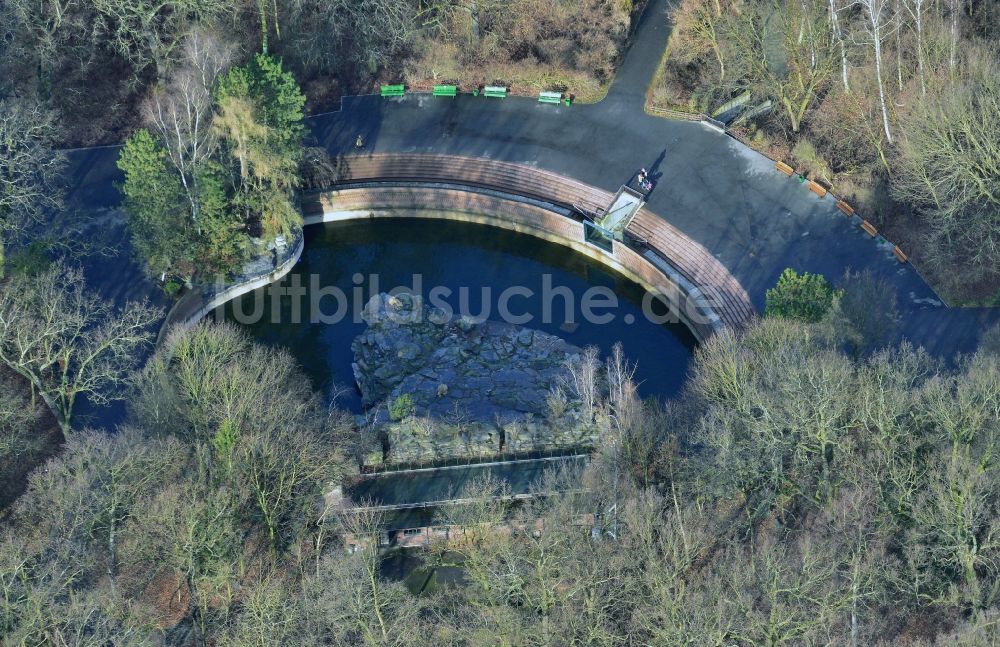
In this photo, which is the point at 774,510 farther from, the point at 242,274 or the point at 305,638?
the point at 242,274

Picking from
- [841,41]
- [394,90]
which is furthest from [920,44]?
[394,90]

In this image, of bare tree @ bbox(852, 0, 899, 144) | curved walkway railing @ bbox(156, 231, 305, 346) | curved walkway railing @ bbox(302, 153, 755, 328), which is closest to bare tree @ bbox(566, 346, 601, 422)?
curved walkway railing @ bbox(302, 153, 755, 328)

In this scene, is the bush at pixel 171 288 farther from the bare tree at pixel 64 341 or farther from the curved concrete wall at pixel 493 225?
the bare tree at pixel 64 341

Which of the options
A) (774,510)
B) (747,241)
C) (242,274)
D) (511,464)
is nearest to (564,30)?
(747,241)

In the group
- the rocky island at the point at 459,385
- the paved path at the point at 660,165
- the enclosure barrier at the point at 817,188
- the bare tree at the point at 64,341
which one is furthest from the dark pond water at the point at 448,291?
the enclosure barrier at the point at 817,188

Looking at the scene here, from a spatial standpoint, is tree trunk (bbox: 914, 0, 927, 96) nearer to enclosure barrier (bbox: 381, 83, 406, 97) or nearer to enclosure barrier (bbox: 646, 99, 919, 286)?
enclosure barrier (bbox: 646, 99, 919, 286)

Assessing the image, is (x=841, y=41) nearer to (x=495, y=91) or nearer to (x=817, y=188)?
(x=817, y=188)

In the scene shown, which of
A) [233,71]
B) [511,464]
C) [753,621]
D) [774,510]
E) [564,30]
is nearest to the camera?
[753,621]
